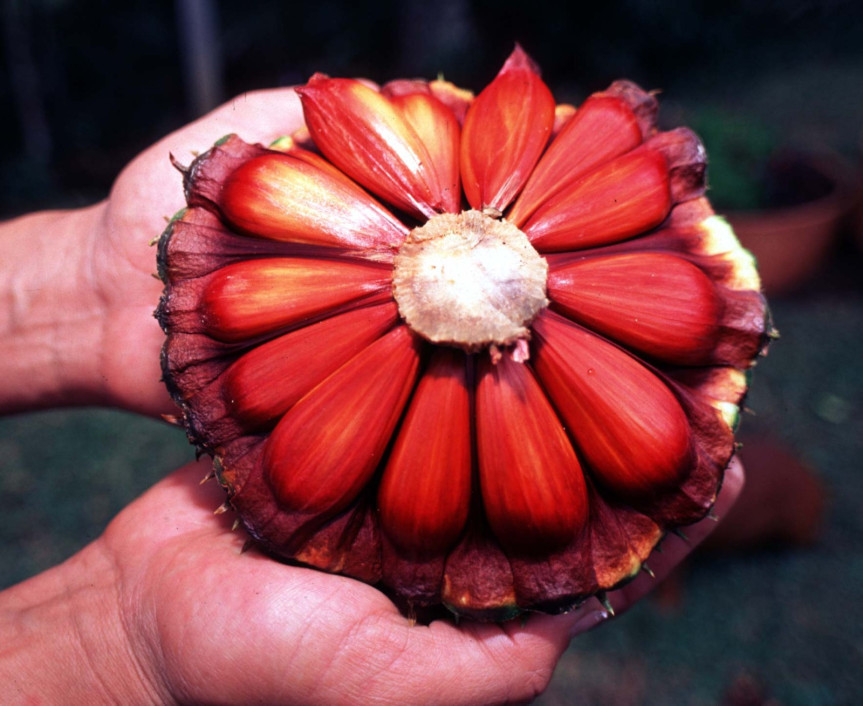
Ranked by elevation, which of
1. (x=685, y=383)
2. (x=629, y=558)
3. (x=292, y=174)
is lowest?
(x=629, y=558)

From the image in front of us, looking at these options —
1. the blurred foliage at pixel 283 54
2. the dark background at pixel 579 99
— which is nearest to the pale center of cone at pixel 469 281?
the dark background at pixel 579 99

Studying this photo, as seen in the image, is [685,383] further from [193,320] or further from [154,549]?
[154,549]

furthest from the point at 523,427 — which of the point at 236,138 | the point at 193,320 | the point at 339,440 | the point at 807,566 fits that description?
the point at 807,566

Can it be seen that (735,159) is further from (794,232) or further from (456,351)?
(456,351)

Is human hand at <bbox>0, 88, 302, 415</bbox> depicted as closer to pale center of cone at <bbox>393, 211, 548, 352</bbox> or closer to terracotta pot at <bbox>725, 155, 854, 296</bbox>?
pale center of cone at <bbox>393, 211, 548, 352</bbox>

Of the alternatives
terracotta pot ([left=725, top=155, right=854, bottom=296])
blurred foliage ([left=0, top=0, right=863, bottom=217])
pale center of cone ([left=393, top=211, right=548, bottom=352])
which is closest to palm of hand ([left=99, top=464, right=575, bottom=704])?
pale center of cone ([left=393, top=211, right=548, bottom=352])

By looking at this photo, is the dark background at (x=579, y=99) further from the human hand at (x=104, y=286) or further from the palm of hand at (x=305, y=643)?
the palm of hand at (x=305, y=643)

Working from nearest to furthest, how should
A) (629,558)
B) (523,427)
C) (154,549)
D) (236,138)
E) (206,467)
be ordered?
(523,427) → (629,558) → (236,138) → (154,549) → (206,467)

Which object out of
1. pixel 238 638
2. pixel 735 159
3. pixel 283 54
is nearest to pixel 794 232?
pixel 735 159
